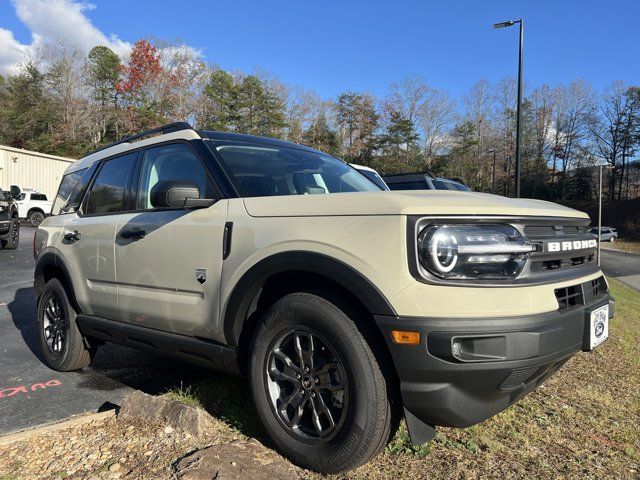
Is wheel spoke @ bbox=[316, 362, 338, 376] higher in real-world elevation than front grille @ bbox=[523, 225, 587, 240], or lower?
lower

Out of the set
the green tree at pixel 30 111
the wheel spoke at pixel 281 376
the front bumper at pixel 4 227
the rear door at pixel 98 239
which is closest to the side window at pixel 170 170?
the rear door at pixel 98 239

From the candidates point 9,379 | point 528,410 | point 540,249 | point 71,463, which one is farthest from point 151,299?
point 528,410

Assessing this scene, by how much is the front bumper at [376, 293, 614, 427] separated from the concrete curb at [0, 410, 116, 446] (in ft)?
6.76

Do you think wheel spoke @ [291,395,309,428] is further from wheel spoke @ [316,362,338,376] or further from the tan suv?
wheel spoke @ [316,362,338,376]

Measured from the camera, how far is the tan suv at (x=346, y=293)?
2051mm

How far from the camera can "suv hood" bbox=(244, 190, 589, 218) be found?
6.96ft

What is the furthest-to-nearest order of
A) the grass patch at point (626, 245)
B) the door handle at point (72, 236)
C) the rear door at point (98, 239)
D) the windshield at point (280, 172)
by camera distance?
the grass patch at point (626, 245), the door handle at point (72, 236), the rear door at point (98, 239), the windshield at point (280, 172)

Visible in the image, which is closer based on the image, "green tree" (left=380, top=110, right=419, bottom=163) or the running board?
the running board

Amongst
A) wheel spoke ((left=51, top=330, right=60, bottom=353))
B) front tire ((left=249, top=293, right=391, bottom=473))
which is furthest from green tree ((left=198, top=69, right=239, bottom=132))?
front tire ((left=249, top=293, right=391, bottom=473))

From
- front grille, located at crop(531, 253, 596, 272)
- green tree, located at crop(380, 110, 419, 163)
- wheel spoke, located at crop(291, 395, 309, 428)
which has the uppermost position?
green tree, located at crop(380, 110, 419, 163)

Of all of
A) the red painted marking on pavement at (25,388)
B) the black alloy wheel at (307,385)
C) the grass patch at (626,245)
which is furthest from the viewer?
the grass patch at (626,245)

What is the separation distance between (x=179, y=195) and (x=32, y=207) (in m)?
25.9

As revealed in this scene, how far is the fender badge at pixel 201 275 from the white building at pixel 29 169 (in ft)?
94.7

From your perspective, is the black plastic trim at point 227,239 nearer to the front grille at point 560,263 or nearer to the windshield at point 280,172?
the windshield at point 280,172
